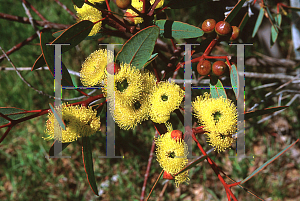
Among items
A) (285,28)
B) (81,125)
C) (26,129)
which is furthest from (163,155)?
(285,28)

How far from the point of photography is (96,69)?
0.81 m

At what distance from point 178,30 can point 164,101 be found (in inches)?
10.5

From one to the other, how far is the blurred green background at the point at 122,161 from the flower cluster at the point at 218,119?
0.99 m

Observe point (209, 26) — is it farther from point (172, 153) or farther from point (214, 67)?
point (172, 153)

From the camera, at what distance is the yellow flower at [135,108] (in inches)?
32.4

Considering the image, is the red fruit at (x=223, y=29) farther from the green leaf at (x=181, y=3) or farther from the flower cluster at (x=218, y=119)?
the flower cluster at (x=218, y=119)

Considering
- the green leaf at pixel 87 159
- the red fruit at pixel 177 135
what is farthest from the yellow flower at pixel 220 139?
the green leaf at pixel 87 159

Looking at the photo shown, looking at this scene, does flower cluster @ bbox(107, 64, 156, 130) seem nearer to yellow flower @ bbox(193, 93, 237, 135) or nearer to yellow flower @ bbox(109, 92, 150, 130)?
yellow flower @ bbox(109, 92, 150, 130)

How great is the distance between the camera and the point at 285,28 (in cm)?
214

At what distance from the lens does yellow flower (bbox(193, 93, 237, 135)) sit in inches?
31.7

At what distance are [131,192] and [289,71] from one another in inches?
61.9

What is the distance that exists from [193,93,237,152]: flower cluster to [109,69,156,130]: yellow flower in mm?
193

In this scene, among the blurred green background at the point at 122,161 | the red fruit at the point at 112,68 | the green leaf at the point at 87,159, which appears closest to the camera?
the red fruit at the point at 112,68

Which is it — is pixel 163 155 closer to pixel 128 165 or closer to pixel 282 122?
pixel 128 165
